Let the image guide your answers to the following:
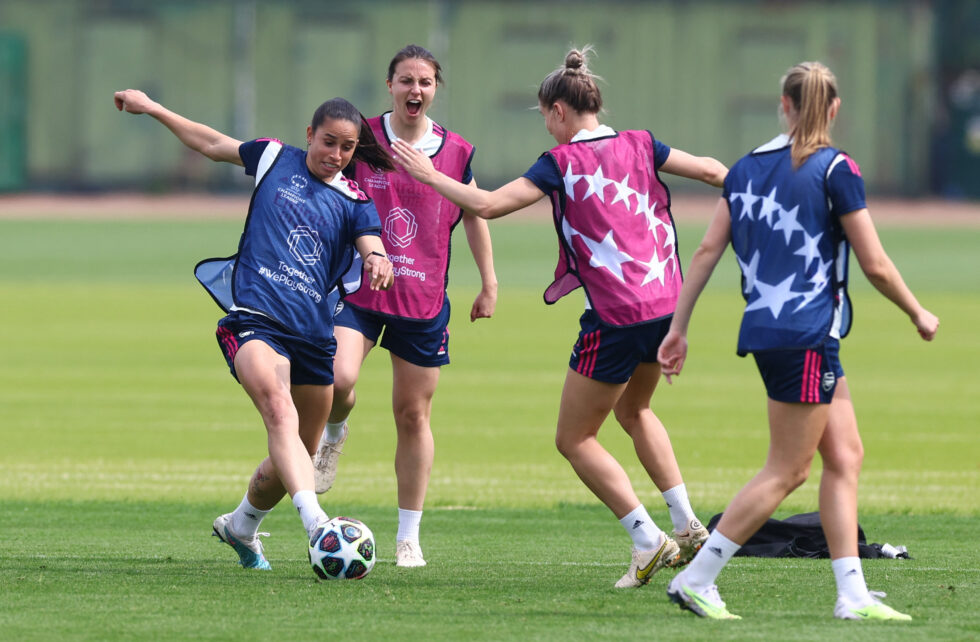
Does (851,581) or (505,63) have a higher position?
(851,581)

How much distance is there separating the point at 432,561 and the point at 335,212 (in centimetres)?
174

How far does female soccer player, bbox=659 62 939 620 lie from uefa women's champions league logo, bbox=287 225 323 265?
5.90ft

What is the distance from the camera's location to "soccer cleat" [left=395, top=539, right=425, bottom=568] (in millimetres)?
7430

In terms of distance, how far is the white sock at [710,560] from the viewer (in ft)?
19.5

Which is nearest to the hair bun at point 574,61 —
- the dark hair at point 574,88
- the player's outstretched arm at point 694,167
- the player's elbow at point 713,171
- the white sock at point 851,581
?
the dark hair at point 574,88

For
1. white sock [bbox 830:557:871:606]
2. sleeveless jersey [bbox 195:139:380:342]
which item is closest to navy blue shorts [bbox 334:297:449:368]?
sleeveless jersey [bbox 195:139:380:342]

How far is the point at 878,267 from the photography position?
574 centimetres

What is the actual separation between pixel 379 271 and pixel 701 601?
192 centimetres

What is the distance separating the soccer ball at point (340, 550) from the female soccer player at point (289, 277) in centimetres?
35

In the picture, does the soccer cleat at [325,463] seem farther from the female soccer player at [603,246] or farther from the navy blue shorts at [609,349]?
the navy blue shorts at [609,349]

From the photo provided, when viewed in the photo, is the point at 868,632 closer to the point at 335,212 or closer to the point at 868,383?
the point at 335,212

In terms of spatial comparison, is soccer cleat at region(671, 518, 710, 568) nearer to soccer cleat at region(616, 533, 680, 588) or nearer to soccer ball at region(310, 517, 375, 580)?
soccer cleat at region(616, 533, 680, 588)

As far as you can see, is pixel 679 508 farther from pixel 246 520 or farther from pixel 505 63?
pixel 505 63

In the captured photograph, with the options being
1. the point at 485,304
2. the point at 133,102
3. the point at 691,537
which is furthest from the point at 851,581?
the point at 133,102
